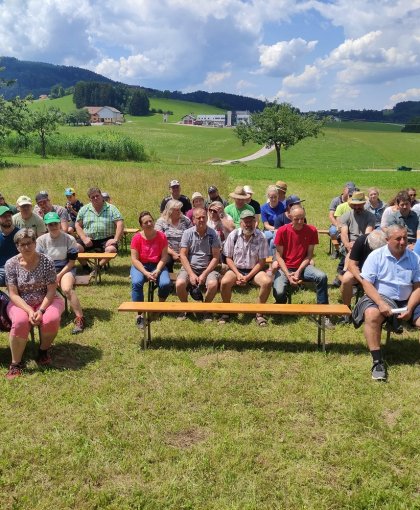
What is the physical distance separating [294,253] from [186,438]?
141 inches

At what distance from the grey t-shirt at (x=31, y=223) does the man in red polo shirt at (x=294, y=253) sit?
3.94m

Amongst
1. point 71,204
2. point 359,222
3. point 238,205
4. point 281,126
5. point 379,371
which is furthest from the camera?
point 281,126

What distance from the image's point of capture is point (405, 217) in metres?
7.91

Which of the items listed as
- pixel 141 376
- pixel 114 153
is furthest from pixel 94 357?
pixel 114 153

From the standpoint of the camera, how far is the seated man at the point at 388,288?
5012 millimetres

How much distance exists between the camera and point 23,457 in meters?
3.62

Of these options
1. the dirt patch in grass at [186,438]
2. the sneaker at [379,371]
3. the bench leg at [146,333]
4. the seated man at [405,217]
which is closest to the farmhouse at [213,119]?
the seated man at [405,217]

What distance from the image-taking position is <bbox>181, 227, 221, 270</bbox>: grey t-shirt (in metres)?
6.78

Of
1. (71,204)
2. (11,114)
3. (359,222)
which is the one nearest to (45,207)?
(71,204)

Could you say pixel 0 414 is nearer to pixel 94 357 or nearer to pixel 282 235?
pixel 94 357

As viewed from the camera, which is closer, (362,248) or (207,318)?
(362,248)

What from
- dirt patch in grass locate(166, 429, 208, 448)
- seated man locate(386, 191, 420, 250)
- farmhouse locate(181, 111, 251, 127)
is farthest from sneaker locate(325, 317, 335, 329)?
farmhouse locate(181, 111, 251, 127)

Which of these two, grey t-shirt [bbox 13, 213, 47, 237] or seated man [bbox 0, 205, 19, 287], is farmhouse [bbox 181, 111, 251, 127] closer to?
grey t-shirt [bbox 13, 213, 47, 237]

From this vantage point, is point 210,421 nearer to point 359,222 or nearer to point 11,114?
point 359,222
